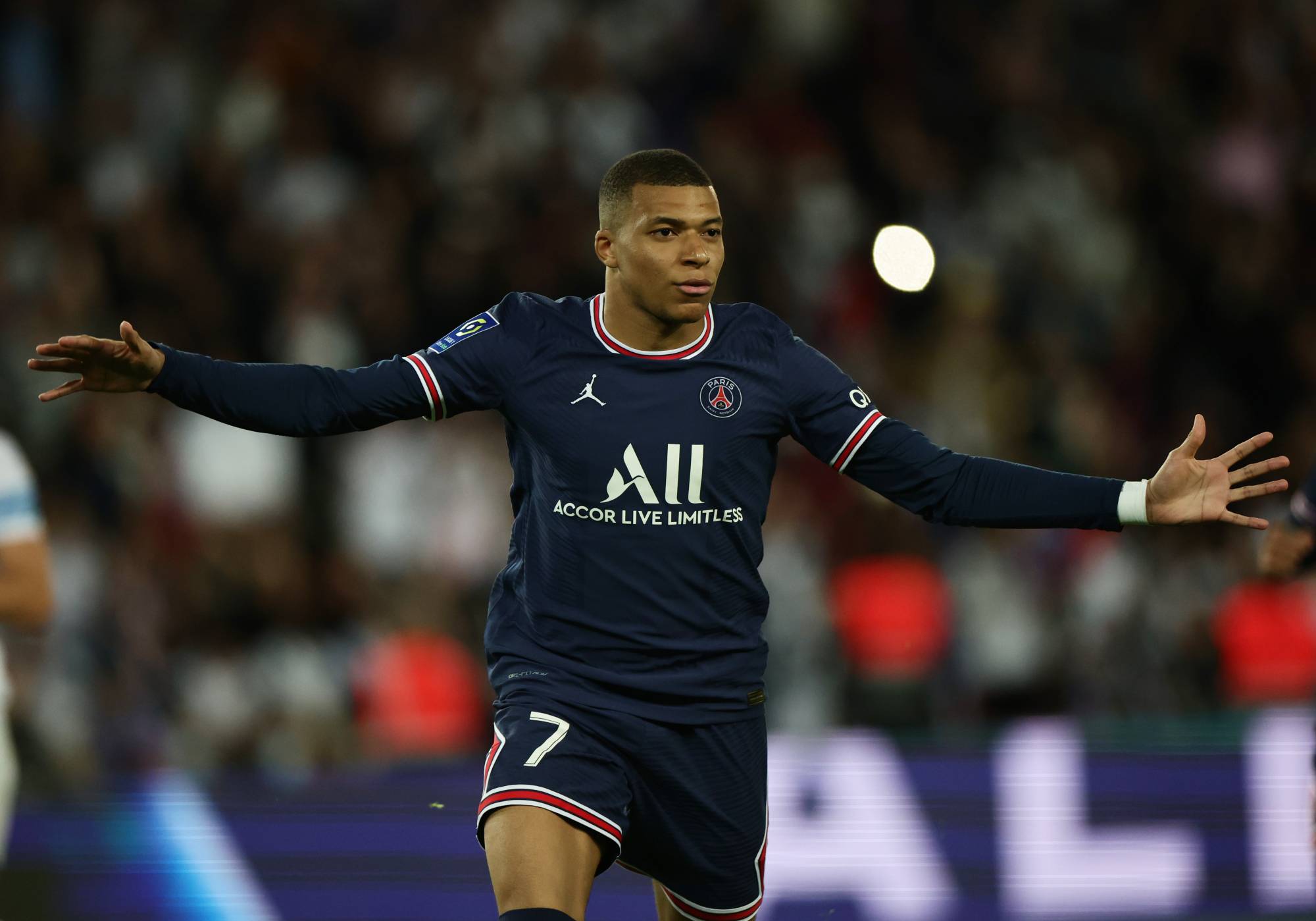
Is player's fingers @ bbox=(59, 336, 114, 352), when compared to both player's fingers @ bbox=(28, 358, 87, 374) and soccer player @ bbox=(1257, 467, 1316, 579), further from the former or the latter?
soccer player @ bbox=(1257, 467, 1316, 579)

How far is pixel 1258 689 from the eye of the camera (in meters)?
9.82

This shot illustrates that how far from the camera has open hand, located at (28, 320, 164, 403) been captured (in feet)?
14.6

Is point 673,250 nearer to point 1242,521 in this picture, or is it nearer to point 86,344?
point 86,344

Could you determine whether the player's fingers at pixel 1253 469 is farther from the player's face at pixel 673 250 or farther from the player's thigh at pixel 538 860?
the player's thigh at pixel 538 860

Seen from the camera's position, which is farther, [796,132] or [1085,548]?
[796,132]

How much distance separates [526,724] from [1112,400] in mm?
7432

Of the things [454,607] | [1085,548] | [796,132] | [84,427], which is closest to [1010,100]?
[796,132]

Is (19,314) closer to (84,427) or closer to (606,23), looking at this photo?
(84,427)

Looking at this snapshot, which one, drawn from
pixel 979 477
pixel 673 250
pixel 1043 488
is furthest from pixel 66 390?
pixel 1043 488

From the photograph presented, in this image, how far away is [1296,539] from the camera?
5.73 meters

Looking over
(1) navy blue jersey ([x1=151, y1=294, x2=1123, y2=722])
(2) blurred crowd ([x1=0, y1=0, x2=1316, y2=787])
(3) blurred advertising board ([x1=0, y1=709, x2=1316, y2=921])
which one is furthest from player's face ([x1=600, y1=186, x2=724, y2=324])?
(2) blurred crowd ([x1=0, y1=0, x2=1316, y2=787])

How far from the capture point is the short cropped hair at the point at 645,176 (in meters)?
Answer: 4.91

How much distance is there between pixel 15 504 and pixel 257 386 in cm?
97

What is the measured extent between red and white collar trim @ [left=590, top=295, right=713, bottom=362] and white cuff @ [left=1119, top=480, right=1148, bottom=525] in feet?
3.91
